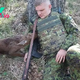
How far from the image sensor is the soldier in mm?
2412

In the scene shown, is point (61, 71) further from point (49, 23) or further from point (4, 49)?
point (4, 49)

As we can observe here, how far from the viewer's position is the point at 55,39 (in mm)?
2584

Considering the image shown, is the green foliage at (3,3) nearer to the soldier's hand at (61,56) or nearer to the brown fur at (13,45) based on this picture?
the brown fur at (13,45)

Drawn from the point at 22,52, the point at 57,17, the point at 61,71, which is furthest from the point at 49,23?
the point at 22,52

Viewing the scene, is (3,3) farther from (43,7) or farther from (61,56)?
(61,56)

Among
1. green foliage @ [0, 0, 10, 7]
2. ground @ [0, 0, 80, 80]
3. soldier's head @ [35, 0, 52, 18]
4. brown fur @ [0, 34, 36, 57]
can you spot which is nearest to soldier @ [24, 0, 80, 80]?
soldier's head @ [35, 0, 52, 18]

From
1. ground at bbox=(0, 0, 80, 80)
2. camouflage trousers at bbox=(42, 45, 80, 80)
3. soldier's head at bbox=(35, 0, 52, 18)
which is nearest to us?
camouflage trousers at bbox=(42, 45, 80, 80)

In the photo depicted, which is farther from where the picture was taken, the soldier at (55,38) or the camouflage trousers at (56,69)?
the soldier at (55,38)

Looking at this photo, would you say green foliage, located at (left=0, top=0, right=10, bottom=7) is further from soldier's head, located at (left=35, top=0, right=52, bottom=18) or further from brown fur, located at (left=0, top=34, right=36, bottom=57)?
soldier's head, located at (left=35, top=0, right=52, bottom=18)

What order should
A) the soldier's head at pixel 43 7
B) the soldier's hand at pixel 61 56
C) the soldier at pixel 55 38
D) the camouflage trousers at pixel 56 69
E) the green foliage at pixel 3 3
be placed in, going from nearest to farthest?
the camouflage trousers at pixel 56 69
the soldier's hand at pixel 61 56
the soldier at pixel 55 38
the soldier's head at pixel 43 7
the green foliage at pixel 3 3

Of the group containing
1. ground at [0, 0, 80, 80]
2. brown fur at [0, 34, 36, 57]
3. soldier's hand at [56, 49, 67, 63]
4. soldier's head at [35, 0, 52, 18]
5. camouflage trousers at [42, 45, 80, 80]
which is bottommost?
ground at [0, 0, 80, 80]

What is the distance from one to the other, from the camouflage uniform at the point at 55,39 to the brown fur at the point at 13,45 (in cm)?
72

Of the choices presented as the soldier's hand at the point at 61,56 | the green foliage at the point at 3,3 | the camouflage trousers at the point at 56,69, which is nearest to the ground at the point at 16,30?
the green foliage at the point at 3,3

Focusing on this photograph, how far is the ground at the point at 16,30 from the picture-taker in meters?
3.36
